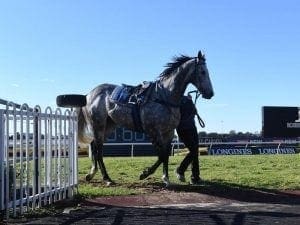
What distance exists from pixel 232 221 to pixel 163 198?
2940 millimetres

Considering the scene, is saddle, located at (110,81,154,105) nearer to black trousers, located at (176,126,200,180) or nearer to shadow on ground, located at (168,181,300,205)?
black trousers, located at (176,126,200,180)

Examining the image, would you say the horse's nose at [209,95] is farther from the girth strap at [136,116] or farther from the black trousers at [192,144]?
the girth strap at [136,116]

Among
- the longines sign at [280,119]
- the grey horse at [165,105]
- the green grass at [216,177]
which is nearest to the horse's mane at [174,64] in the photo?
the grey horse at [165,105]

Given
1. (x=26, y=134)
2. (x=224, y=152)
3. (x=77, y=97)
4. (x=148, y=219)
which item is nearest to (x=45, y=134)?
(x=26, y=134)

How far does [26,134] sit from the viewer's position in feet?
33.4

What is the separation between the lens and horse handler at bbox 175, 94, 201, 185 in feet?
47.4

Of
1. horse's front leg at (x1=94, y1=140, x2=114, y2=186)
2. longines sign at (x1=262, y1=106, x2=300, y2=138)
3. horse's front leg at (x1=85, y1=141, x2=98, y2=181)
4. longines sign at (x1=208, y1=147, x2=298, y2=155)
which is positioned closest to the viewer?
horse's front leg at (x1=94, y1=140, x2=114, y2=186)

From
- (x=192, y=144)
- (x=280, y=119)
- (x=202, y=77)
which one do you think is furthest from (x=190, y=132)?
(x=280, y=119)

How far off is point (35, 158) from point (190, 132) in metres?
4.78

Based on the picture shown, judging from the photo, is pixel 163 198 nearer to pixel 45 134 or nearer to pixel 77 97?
pixel 45 134

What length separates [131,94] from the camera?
14.4 meters

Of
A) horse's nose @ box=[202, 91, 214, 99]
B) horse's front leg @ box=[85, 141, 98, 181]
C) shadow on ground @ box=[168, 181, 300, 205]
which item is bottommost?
shadow on ground @ box=[168, 181, 300, 205]

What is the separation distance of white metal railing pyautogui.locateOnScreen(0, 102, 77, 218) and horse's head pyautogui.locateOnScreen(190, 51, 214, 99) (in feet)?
9.48

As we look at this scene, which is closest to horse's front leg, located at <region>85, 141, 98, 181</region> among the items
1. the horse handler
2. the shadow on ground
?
the horse handler
